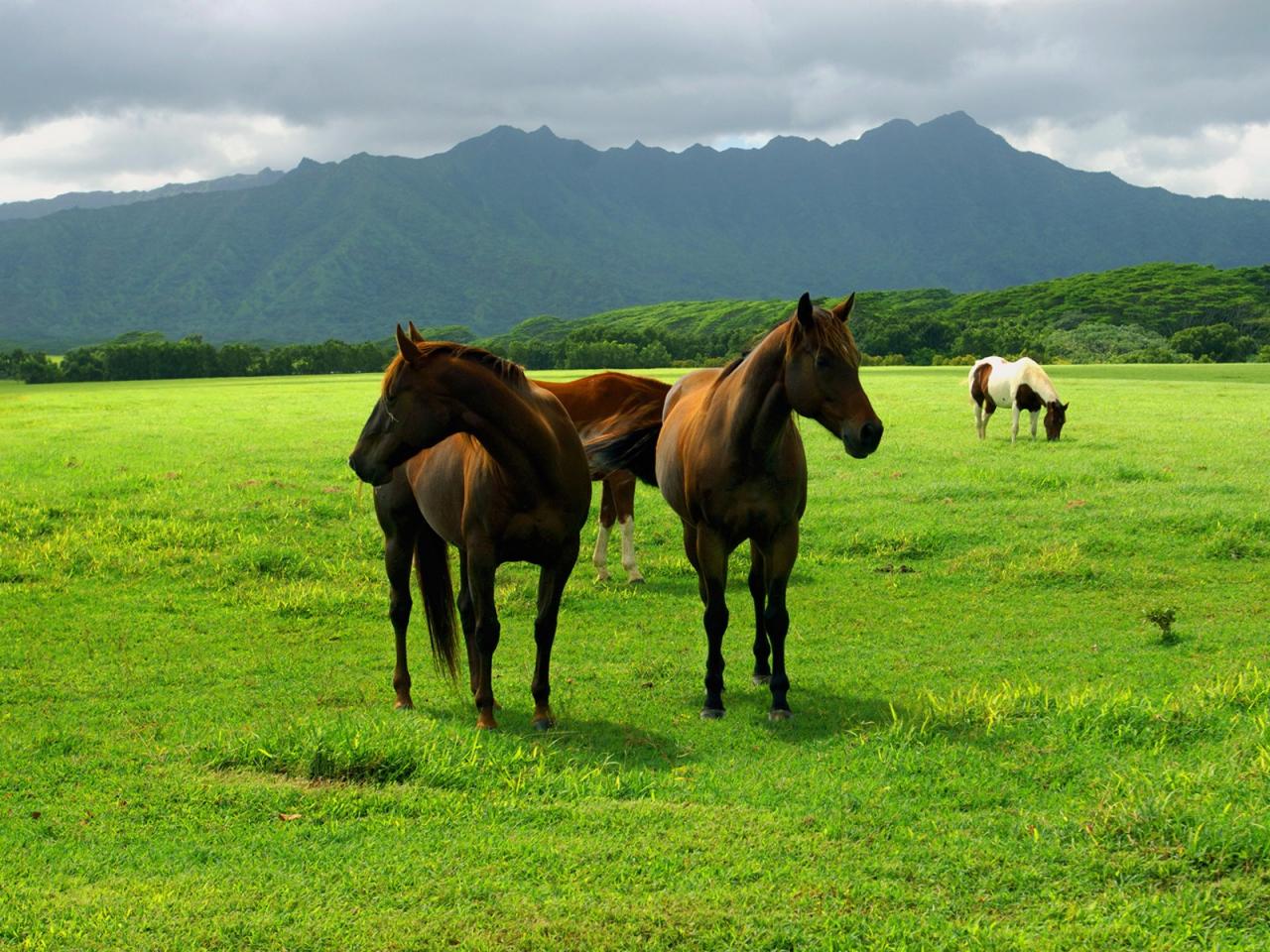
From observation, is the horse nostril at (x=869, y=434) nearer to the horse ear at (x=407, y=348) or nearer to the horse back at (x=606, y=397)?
the horse ear at (x=407, y=348)

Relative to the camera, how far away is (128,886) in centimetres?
447

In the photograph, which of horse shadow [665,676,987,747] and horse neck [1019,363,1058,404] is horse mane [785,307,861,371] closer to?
horse shadow [665,676,987,747]

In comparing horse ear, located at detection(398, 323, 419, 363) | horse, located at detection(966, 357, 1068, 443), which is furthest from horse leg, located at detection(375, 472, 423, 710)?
horse, located at detection(966, 357, 1068, 443)

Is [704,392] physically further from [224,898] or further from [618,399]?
[224,898]

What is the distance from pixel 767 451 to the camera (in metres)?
7.14

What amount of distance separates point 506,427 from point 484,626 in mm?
1305

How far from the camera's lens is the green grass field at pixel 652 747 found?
4.23m

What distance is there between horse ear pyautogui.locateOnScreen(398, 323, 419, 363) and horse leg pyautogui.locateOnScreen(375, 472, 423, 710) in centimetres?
152

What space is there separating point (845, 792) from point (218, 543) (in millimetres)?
9661

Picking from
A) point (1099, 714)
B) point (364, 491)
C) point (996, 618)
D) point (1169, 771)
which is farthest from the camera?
point (364, 491)

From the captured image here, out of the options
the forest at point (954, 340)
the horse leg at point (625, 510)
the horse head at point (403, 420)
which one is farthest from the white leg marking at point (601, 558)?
the forest at point (954, 340)

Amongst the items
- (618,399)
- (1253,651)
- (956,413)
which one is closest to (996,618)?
(1253,651)

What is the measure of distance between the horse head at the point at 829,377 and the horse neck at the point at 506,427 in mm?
1609

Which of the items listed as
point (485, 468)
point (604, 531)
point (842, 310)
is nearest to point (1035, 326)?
point (604, 531)
